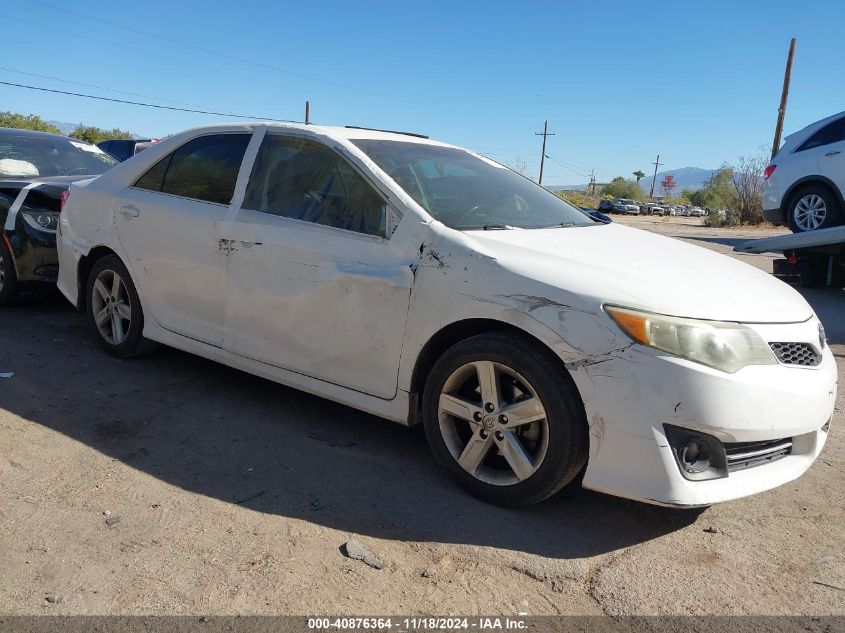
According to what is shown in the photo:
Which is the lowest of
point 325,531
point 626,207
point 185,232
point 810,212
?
point 325,531

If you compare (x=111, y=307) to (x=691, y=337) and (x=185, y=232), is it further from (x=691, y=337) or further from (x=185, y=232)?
(x=691, y=337)

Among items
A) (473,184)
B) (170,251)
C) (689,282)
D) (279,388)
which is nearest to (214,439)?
(279,388)

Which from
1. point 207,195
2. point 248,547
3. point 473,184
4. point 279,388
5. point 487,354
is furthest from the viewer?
point 279,388

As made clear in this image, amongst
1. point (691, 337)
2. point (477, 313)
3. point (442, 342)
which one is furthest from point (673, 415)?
point (442, 342)

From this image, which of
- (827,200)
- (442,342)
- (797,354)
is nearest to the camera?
(797,354)

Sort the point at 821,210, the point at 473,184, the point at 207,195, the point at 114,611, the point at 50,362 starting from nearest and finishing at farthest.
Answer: the point at 114,611 < the point at 473,184 < the point at 207,195 < the point at 50,362 < the point at 821,210

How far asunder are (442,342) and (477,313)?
29cm

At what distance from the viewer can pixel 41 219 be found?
6000mm

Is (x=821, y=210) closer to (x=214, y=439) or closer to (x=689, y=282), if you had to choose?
(x=689, y=282)

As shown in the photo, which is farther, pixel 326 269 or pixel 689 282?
pixel 326 269

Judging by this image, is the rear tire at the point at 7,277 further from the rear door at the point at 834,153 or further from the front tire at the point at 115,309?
the rear door at the point at 834,153

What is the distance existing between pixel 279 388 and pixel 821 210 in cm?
850

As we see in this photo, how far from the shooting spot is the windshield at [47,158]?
662 cm

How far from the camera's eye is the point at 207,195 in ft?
14.3
